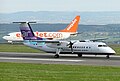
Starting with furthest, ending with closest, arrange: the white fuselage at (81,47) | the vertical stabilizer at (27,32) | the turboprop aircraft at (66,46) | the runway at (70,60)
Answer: the vertical stabilizer at (27,32) < the turboprop aircraft at (66,46) < the white fuselage at (81,47) < the runway at (70,60)

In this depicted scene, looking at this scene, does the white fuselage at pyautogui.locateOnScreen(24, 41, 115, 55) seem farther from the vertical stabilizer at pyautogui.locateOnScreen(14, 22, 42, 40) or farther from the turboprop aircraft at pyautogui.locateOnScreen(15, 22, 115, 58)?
the vertical stabilizer at pyautogui.locateOnScreen(14, 22, 42, 40)

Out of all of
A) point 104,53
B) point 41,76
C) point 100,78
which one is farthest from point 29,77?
point 104,53

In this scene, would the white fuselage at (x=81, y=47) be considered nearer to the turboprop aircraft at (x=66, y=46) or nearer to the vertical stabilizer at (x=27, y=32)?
the turboprop aircraft at (x=66, y=46)

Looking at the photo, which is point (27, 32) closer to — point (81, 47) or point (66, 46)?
point (66, 46)

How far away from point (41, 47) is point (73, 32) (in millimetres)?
71248

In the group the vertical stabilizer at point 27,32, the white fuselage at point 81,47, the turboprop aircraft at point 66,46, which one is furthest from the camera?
the vertical stabilizer at point 27,32

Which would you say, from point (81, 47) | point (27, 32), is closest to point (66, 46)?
point (81, 47)

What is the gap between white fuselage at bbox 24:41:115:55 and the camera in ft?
173

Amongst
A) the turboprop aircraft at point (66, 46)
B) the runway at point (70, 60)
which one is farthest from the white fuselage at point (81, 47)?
the runway at point (70, 60)

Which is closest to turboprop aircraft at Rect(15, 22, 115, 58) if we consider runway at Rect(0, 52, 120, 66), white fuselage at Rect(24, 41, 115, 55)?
white fuselage at Rect(24, 41, 115, 55)

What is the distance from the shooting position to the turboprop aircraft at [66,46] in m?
53.0

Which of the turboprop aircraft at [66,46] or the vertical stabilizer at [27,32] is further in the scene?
the vertical stabilizer at [27,32]

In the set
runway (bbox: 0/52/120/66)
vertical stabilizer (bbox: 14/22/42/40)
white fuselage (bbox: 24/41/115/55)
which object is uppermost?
vertical stabilizer (bbox: 14/22/42/40)

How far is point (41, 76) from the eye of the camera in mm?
27469
